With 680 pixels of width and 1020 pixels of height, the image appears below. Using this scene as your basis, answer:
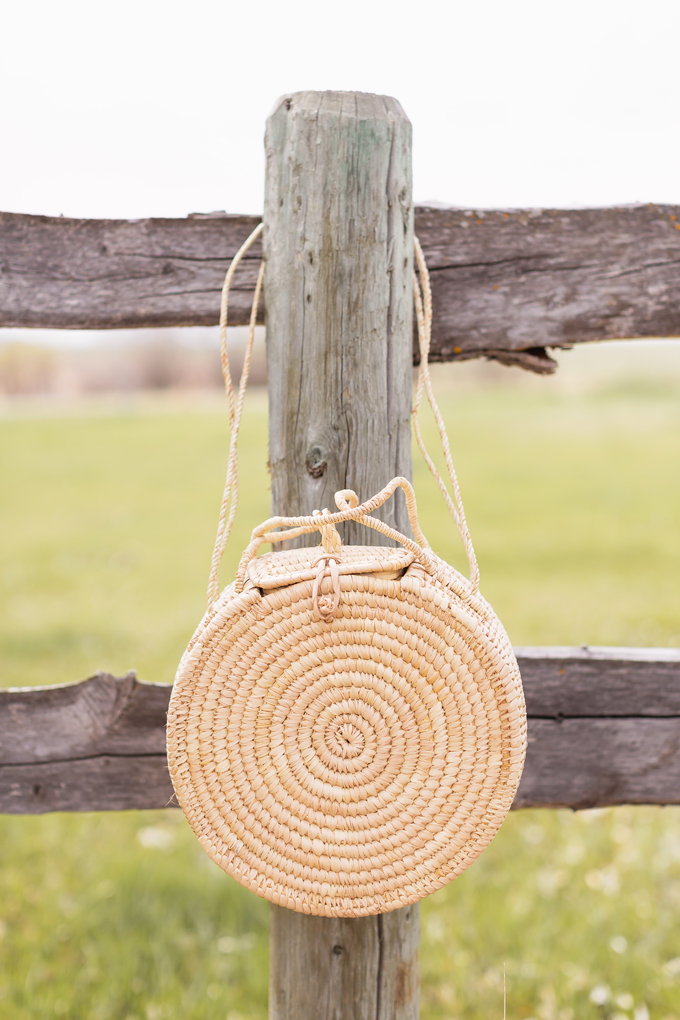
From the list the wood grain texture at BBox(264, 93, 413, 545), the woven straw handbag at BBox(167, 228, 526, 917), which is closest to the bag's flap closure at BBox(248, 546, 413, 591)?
the woven straw handbag at BBox(167, 228, 526, 917)

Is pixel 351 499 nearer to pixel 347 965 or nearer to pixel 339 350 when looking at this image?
pixel 339 350

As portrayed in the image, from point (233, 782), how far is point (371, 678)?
0.94 ft

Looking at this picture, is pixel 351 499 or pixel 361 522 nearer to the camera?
pixel 361 522

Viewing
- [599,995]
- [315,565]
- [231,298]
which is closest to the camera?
[315,565]

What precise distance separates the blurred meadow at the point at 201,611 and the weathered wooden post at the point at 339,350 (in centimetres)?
79

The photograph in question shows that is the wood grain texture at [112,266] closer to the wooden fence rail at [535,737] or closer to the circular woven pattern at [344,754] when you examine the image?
the circular woven pattern at [344,754]

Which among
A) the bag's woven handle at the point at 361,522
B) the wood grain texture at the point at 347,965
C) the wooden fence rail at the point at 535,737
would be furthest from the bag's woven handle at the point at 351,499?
the wood grain texture at the point at 347,965

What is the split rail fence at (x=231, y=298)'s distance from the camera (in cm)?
152

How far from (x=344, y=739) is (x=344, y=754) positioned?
0.02 meters

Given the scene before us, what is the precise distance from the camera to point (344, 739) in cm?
118

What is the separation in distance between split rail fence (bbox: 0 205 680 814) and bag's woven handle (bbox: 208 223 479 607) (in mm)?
94

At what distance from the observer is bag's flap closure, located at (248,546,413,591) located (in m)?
1.13

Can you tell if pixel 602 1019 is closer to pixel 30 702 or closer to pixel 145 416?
pixel 30 702

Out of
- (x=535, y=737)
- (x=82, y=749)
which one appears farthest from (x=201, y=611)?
(x=535, y=737)
